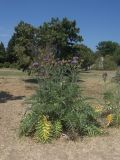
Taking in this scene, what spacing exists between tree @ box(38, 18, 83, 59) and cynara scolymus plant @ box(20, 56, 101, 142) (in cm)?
1453

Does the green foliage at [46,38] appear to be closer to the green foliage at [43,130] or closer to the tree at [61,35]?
the tree at [61,35]

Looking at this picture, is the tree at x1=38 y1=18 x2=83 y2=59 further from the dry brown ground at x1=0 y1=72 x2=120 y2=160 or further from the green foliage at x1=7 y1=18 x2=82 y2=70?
the dry brown ground at x1=0 y1=72 x2=120 y2=160

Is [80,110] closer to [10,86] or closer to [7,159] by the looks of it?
[7,159]

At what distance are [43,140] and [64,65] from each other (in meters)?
2.44

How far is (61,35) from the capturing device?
23969mm

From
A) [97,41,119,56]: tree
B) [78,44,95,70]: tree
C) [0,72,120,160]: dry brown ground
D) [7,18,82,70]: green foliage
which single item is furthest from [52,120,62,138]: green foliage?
[97,41,119,56]: tree

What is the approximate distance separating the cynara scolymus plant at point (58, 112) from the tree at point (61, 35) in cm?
1453

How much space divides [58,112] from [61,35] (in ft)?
53.7

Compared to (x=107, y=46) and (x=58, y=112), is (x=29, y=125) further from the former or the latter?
(x=107, y=46)

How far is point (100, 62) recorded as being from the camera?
43.9 m

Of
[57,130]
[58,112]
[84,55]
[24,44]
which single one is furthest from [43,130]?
[84,55]

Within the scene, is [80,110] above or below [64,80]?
below

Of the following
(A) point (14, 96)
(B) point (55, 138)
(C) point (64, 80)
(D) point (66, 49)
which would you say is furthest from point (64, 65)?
(D) point (66, 49)

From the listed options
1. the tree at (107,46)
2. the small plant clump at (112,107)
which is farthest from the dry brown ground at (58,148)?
the tree at (107,46)
